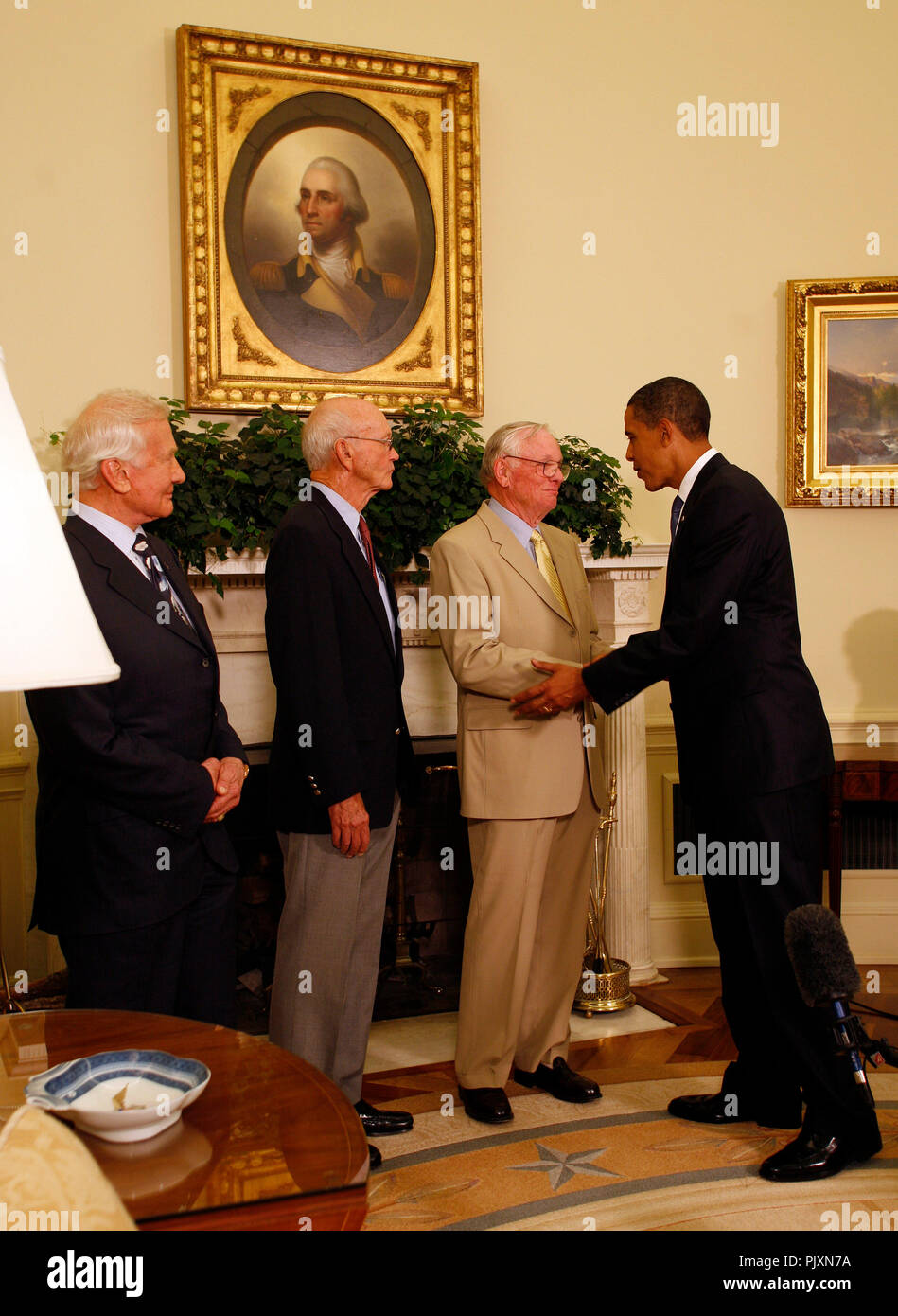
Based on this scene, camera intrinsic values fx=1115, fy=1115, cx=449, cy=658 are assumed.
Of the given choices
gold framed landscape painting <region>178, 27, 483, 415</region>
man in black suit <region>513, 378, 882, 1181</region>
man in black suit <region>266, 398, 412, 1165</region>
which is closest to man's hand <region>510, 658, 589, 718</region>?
man in black suit <region>513, 378, 882, 1181</region>

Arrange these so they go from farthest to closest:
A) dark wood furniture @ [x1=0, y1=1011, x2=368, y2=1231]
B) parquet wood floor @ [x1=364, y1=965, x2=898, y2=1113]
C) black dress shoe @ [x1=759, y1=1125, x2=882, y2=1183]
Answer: parquet wood floor @ [x1=364, y1=965, x2=898, y2=1113] < black dress shoe @ [x1=759, y1=1125, x2=882, y2=1183] < dark wood furniture @ [x1=0, y1=1011, x2=368, y2=1231]

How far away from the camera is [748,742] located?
2928 mm

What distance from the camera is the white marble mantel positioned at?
4211 mm

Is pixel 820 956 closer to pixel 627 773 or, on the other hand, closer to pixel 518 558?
pixel 518 558

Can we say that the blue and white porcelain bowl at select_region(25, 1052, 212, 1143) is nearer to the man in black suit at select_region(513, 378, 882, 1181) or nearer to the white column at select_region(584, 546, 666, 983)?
the man in black suit at select_region(513, 378, 882, 1181)

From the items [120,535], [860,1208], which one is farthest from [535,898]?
[120,535]

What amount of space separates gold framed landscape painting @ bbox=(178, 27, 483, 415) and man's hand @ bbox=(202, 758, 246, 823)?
2263mm

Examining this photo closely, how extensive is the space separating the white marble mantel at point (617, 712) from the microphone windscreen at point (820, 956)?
7.54 feet

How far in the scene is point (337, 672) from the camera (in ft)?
9.29

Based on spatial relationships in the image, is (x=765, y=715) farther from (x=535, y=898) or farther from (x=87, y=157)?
(x=87, y=157)

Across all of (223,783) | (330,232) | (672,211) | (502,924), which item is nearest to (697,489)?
(502,924)

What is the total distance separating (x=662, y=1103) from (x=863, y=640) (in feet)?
8.48

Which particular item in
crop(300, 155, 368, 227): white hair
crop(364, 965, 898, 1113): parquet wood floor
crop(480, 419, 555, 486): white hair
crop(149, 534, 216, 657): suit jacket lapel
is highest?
crop(300, 155, 368, 227): white hair

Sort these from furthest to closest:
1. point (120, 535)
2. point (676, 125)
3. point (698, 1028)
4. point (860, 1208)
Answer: point (676, 125), point (698, 1028), point (860, 1208), point (120, 535)
